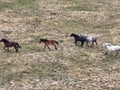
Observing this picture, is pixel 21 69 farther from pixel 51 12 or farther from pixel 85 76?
pixel 51 12

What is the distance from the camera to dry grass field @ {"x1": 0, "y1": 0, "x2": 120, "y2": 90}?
26.6 meters

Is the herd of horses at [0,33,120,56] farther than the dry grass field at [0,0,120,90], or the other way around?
the herd of horses at [0,33,120,56]

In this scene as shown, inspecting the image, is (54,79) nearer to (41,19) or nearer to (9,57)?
(9,57)

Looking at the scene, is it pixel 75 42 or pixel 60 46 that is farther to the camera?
pixel 75 42

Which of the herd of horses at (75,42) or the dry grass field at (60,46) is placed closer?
the dry grass field at (60,46)

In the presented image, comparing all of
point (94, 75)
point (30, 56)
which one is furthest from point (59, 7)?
point (94, 75)

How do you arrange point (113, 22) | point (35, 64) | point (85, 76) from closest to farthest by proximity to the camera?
point (85, 76) → point (35, 64) → point (113, 22)

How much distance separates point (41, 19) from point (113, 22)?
27.3ft

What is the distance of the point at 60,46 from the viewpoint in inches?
1350

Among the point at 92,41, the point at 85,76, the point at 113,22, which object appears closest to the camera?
the point at 85,76

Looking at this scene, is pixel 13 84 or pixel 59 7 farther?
pixel 59 7

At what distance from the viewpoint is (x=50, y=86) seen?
2575 centimetres

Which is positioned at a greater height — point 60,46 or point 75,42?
point 75,42

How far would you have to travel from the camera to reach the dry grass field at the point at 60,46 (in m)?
26.6
